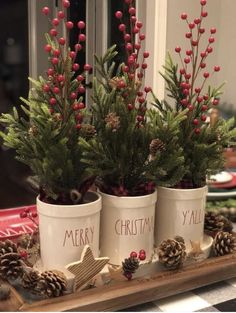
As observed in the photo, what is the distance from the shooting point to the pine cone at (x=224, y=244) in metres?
0.89

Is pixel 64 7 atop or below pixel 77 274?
atop

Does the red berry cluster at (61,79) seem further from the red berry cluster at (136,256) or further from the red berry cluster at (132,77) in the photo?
the red berry cluster at (136,256)

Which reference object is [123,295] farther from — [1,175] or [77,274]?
[1,175]

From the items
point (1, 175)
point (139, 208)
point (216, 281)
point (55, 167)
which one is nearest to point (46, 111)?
point (55, 167)

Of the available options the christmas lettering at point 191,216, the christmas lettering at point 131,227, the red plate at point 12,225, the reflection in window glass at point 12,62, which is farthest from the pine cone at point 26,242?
the reflection in window glass at point 12,62

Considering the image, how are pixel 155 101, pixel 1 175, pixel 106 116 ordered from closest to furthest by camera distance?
pixel 106 116
pixel 155 101
pixel 1 175

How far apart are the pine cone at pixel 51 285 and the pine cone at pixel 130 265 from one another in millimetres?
105

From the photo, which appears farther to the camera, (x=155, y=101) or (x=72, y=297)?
(x=155, y=101)

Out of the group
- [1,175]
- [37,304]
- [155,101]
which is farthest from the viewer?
[1,175]

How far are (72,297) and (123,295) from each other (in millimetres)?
79

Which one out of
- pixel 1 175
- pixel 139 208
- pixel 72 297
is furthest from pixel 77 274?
pixel 1 175

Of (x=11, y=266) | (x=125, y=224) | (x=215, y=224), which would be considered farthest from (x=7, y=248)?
(x=215, y=224)

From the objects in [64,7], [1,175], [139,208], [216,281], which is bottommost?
[1,175]

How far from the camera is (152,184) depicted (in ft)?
2.73
